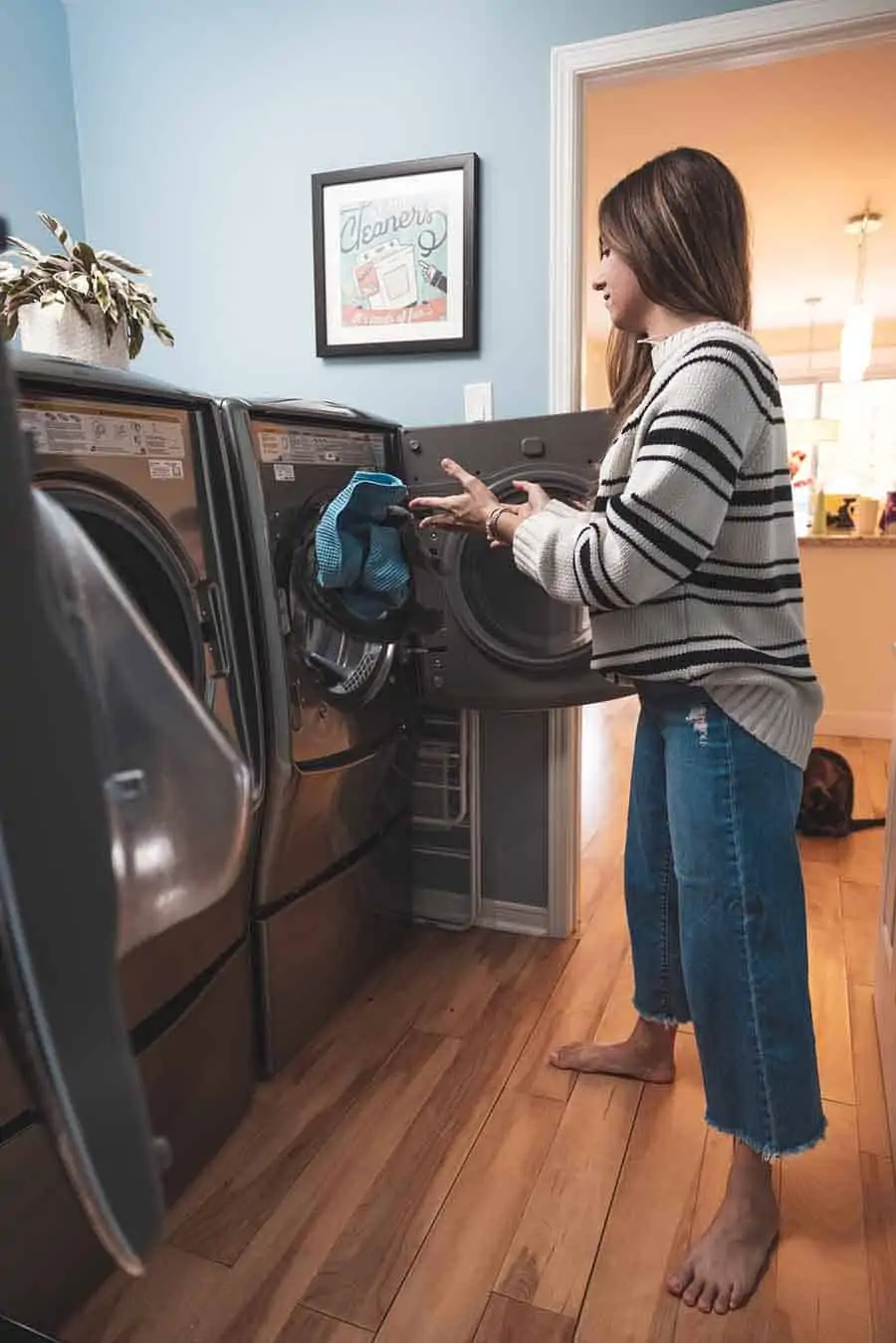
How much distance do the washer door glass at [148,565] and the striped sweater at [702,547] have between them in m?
0.54

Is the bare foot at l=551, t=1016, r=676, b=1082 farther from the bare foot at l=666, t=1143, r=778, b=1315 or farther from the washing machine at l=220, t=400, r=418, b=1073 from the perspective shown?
the washing machine at l=220, t=400, r=418, b=1073

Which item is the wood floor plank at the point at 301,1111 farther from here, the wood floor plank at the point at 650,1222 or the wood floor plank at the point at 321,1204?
the wood floor plank at the point at 650,1222

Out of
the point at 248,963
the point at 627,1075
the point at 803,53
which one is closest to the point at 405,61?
the point at 803,53

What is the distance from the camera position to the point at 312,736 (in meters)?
1.74

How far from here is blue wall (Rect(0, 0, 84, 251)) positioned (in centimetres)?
230

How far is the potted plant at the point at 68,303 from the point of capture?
5.63 feet

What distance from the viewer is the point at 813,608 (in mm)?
4398

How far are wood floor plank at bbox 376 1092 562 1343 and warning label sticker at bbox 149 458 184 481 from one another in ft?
4.14

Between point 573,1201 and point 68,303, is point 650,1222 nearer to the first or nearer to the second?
point 573,1201

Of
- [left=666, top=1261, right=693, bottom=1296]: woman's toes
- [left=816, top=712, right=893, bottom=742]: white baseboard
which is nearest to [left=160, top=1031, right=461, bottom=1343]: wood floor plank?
[left=666, top=1261, right=693, bottom=1296]: woman's toes

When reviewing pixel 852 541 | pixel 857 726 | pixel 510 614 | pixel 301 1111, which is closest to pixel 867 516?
pixel 852 541

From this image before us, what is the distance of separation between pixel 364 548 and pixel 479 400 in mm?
670

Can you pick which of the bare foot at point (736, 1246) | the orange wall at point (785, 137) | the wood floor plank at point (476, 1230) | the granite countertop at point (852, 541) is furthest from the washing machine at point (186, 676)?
the granite countertop at point (852, 541)

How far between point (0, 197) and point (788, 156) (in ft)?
10.4
